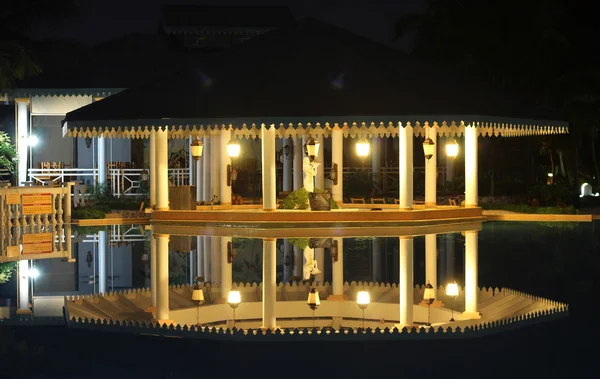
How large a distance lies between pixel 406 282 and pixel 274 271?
226 cm

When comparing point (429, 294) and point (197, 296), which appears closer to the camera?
point (197, 296)

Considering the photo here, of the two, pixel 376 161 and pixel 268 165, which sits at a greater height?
pixel 376 161

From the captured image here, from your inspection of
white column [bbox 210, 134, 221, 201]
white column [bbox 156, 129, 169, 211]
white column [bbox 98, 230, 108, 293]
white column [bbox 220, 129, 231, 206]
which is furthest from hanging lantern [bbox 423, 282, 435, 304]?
white column [bbox 210, 134, 221, 201]

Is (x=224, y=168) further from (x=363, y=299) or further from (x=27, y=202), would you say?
(x=363, y=299)

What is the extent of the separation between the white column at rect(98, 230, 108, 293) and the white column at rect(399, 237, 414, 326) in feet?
13.7

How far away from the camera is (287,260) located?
2022 cm

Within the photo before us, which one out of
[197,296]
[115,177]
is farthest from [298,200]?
[197,296]

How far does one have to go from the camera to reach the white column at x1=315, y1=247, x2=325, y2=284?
1728cm

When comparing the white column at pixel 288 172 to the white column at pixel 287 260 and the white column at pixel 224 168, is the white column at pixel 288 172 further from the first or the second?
the white column at pixel 287 260

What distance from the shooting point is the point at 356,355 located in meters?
10.6

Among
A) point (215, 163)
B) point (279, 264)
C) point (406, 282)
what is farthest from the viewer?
point (215, 163)

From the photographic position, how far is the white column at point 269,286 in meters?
13.2

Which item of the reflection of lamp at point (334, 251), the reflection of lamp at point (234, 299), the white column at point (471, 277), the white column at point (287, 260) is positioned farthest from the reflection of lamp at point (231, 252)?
the reflection of lamp at point (234, 299)

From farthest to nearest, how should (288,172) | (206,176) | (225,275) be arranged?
(288,172)
(206,176)
(225,275)
